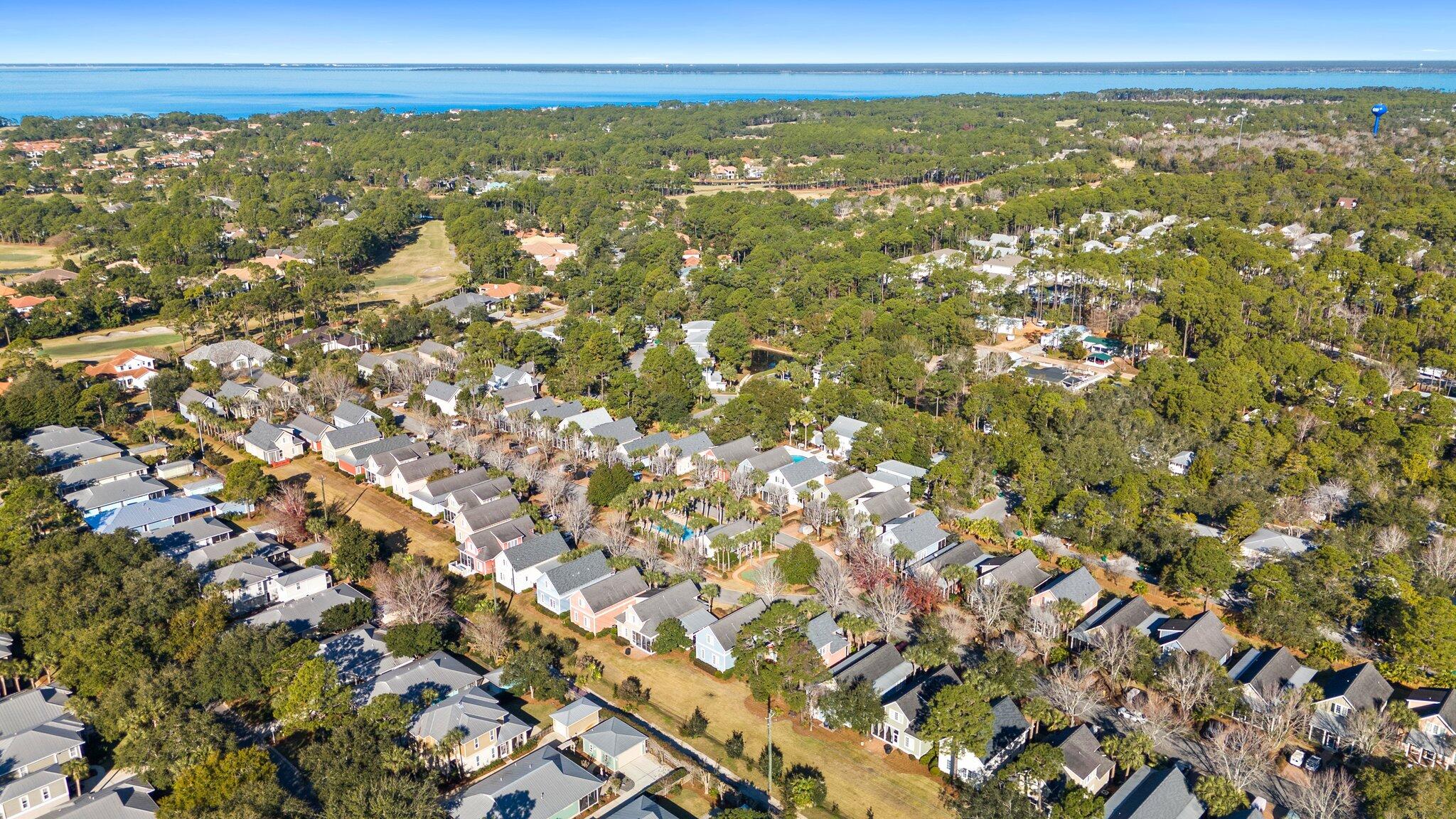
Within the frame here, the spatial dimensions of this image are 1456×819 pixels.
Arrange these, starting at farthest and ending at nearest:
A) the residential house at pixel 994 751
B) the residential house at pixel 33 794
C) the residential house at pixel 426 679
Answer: the residential house at pixel 426 679 < the residential house at pixel 994 751 < the residential house at pixel 33 794

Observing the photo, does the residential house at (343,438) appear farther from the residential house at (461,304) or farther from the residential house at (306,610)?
the residential house at (461,304)

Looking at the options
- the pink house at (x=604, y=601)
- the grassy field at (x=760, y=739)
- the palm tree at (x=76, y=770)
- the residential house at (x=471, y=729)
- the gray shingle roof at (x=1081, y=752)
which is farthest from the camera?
the pink house at (x=604, y=601)

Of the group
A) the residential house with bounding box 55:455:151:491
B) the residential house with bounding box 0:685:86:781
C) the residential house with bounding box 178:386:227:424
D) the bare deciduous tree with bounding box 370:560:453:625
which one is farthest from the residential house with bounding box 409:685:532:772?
the residential house with bounding box 178:386:227:424

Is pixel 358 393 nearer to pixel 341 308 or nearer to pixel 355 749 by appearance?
pixel 341 308

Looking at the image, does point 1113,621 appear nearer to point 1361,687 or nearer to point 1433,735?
point 1361,687

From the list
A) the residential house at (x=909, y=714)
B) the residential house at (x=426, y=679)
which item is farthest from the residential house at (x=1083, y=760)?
the residential house at (x=426, y=679)

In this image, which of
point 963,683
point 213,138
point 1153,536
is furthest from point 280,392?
point 213,138
